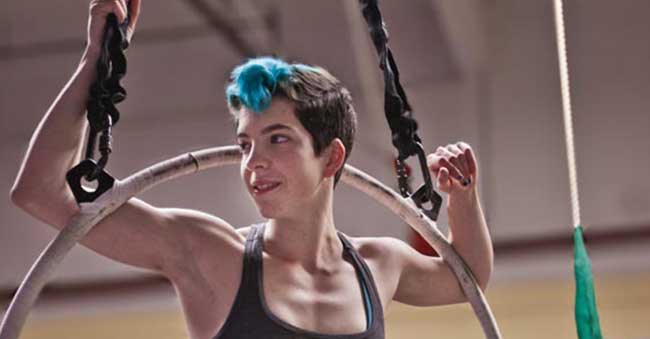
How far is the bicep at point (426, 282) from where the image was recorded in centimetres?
140

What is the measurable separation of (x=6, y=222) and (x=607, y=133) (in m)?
2.39

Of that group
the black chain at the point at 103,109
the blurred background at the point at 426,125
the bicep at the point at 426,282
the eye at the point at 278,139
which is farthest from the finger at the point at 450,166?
the blurred background at the point at 426,125

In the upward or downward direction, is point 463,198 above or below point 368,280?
above

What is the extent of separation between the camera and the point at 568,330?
3293 millimetres

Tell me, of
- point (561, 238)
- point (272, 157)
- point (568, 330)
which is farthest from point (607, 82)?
point (272, 157)

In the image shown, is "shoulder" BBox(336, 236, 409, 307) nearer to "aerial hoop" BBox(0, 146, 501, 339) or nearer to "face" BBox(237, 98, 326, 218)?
"aerial hoop" BBox(0, 146, 501, 339)

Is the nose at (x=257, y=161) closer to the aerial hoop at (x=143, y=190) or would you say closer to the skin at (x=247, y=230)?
the skin at (x=247, y=230)

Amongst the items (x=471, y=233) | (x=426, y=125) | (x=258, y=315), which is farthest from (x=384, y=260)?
(x=426, y=125)

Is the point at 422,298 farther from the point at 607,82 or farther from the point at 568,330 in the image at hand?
the point at 607,82

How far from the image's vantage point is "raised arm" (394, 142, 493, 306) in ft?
4.51

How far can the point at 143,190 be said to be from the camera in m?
1.23

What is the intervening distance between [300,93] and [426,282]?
35 centimetres

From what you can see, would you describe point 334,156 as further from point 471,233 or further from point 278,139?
point 471,233

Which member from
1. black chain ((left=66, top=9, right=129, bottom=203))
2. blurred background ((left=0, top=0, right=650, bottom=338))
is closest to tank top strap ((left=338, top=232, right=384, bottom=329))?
black chain ((left=66, top=9, right=129, bottom=203))
